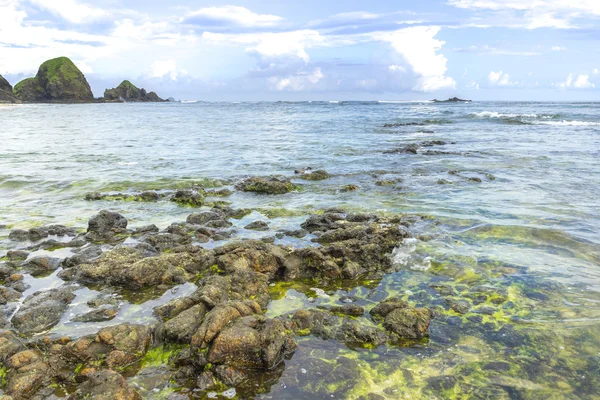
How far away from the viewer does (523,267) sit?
9.67m

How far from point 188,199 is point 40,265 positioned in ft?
22.4

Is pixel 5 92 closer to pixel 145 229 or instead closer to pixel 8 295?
pixel 145 229

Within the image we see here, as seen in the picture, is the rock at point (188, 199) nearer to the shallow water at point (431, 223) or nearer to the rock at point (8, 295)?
the shallow water at point (431, 223)

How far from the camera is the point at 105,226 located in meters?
12.0

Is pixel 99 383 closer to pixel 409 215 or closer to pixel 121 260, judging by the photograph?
pixel 121 260

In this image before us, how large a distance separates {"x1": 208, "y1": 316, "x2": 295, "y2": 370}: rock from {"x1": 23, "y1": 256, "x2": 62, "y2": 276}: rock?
5.54 metres

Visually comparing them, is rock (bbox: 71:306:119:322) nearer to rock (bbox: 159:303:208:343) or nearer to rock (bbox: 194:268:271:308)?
rock (bbox: 159:303:208:343)

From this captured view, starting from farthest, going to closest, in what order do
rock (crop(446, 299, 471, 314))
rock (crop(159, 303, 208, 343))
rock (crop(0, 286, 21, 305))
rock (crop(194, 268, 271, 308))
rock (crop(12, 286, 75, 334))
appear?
rock (crop(0, 286, 21, 305)), rock (crop(446, 299, 471, 314)), rock (crop(194, 268, 271, 308)), rock (crop(12, 286, 75, 334)), rock (crop(159, 303, 208, 343))

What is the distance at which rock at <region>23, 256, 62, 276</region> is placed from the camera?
30.4 ft

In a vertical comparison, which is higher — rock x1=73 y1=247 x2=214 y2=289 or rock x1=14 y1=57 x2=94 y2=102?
rock x1=14 y1=57 x2=94 y2=102

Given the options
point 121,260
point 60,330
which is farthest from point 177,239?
point 60,330

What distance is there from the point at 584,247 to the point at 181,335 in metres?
10.2

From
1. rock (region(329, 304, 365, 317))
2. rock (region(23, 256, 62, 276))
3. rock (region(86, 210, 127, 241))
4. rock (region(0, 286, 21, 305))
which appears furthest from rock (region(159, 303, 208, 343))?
rock (region(86, 210, 127, 241))

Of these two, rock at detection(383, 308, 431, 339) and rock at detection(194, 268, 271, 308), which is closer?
rock at detection(383, 308, 431, 339)
